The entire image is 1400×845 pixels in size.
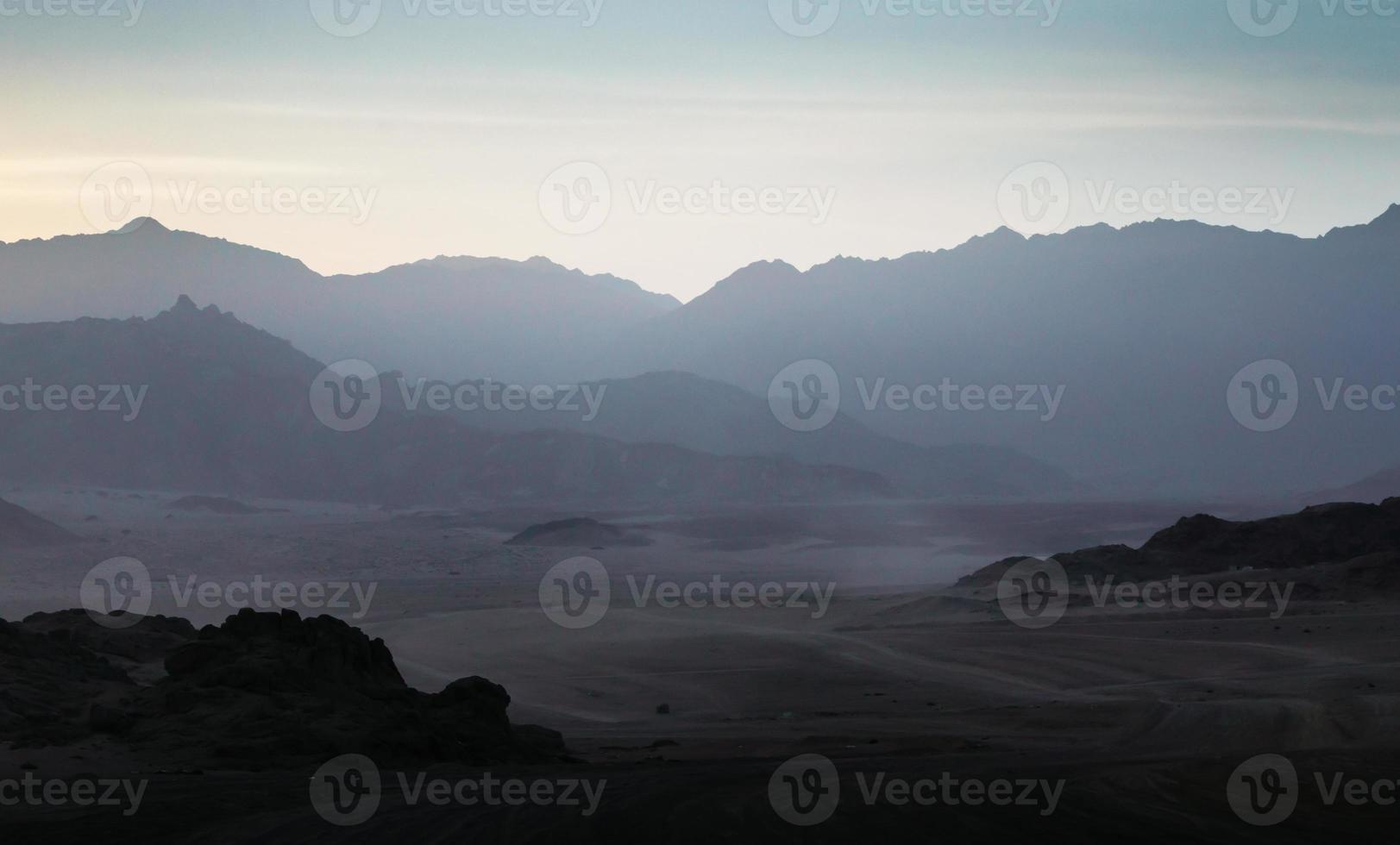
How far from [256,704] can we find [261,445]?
107m

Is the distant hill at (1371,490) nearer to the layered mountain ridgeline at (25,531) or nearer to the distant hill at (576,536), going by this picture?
the distant hill at (576,536)

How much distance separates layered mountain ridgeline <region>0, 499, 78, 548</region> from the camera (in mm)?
58438

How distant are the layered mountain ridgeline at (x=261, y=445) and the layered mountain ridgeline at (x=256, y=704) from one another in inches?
3719

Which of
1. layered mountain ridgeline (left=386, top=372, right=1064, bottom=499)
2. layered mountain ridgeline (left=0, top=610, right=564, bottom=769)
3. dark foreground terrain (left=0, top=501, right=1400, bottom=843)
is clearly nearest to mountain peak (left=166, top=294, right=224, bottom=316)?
layered mountain ridgeline (left=386, top=372, right=1064, bottom=499)

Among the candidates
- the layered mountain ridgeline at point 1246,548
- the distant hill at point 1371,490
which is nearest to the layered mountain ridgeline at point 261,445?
the distant hill at point 1371,490

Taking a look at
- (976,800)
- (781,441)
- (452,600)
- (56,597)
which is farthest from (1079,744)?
(781,441)

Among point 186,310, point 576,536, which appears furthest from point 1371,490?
point 186,310

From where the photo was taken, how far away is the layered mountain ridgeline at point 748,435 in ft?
488

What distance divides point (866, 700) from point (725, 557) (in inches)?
2015

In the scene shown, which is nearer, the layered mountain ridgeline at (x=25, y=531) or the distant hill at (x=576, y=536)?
the layered mountain ridgeline at (x=25, y=531)

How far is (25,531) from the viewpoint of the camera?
60.3 metres

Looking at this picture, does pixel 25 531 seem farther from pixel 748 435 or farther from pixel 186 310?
pixel 748 435

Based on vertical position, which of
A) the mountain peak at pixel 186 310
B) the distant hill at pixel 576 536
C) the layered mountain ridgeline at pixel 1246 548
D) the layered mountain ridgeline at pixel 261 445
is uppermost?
the mountain peak at pixel 186 310

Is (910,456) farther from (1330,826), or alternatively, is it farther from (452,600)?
(1330,826)
